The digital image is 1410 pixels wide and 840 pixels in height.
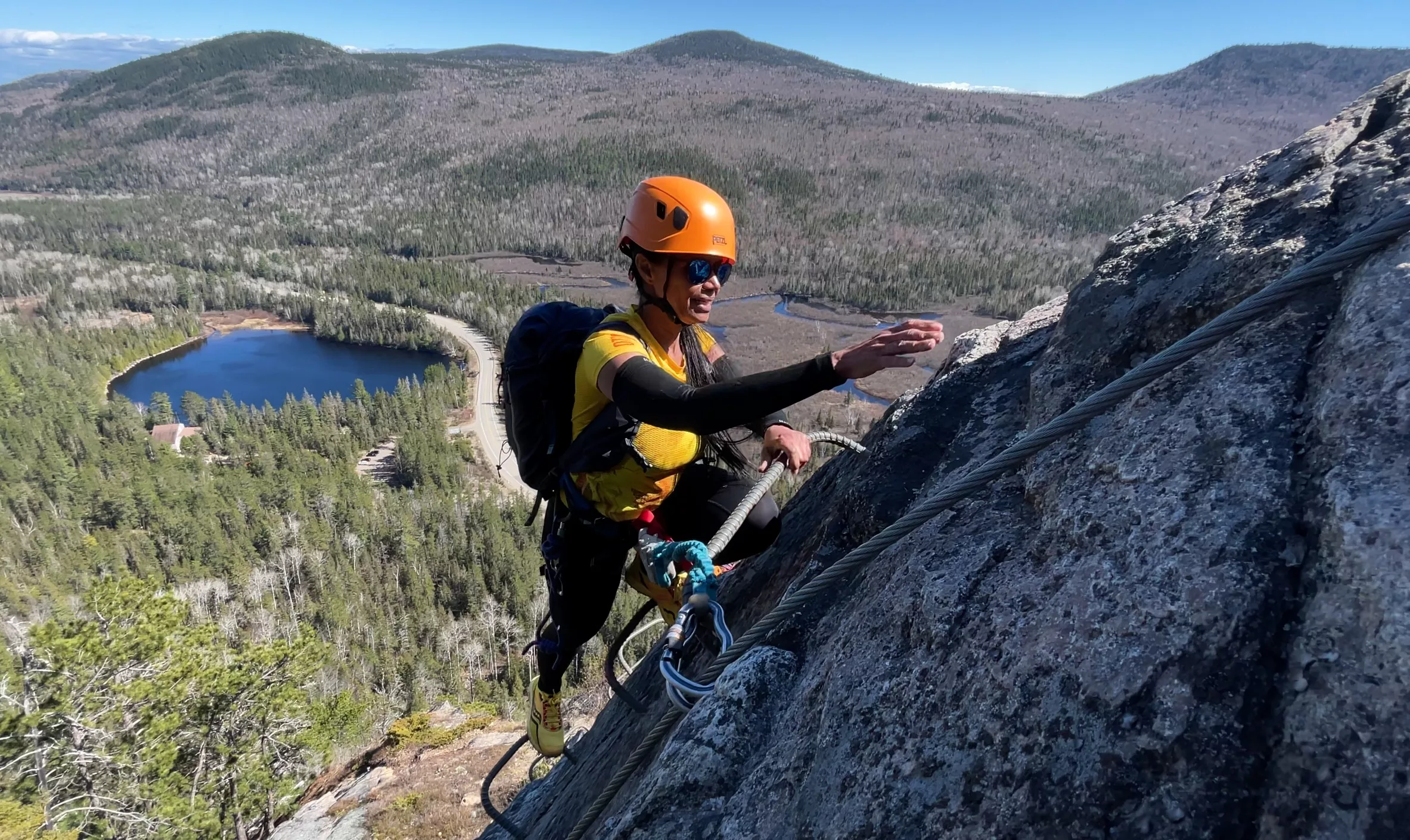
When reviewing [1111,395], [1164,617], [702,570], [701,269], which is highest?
[701,269]

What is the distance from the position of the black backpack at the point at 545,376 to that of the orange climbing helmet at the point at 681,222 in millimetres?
522

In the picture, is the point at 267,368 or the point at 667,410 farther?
the point at 267,368

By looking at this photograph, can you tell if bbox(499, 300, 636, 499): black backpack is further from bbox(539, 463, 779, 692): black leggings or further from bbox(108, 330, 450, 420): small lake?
bbox(108, 330, 450, 420): small lake

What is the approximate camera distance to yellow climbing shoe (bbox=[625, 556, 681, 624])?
175 inches

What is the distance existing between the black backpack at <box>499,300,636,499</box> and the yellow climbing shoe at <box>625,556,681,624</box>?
37.1 inches

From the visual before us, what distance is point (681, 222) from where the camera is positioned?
3.48 m

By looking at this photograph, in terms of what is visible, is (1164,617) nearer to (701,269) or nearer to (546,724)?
(701,269)

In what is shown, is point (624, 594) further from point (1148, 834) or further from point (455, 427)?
point (1148, 834)

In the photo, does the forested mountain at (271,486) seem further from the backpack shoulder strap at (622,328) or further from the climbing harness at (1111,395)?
the climbing harness at (1111,395)

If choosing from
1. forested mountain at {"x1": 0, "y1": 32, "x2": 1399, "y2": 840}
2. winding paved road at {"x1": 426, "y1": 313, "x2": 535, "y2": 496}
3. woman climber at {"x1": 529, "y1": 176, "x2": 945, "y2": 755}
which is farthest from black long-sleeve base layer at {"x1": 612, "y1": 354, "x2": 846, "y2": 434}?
winding paved road at {"x1": 426, "y1": 313, "x2": 535, "y2": 496}

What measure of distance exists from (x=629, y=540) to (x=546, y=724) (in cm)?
226

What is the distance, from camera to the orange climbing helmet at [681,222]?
11.5ft

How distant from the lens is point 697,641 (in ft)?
15.0

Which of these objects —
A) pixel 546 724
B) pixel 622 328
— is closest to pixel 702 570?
pixel 622 328
